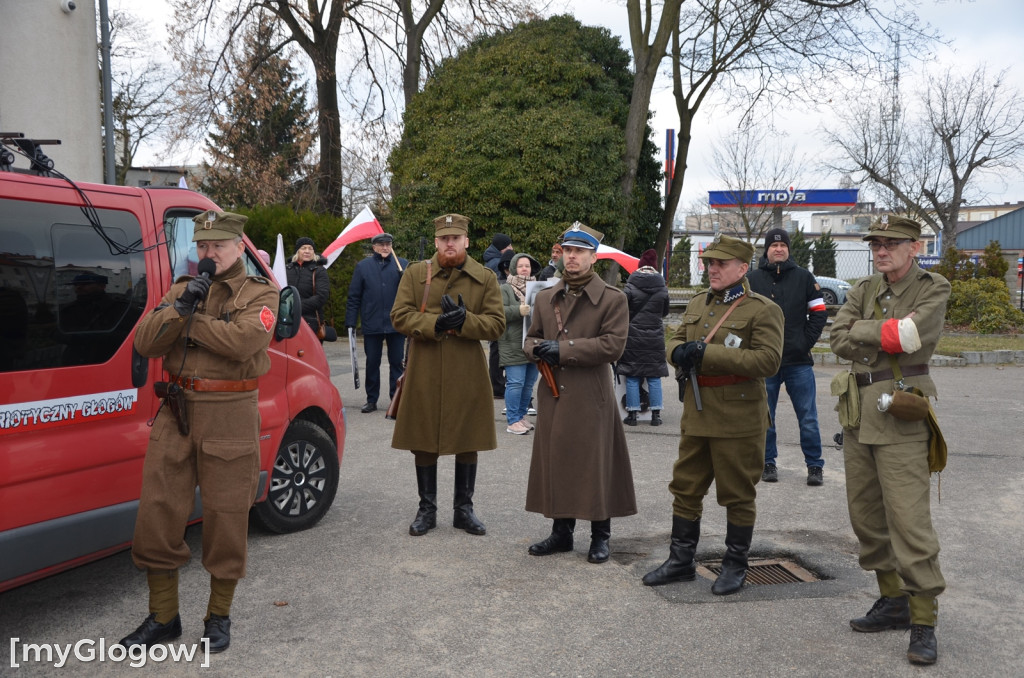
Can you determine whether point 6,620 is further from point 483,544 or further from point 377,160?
point 377,160

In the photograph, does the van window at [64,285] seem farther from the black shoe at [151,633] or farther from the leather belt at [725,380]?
the leather belt at [725,380]

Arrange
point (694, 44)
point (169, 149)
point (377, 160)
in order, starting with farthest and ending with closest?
1. point (377, 160)
2. point (169, 149)
3. point (694, 44)

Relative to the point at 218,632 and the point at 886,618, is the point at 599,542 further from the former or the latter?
the point at 218,632

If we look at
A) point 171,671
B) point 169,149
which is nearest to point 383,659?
point 171,671

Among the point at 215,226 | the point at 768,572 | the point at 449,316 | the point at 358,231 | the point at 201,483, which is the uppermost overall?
the point at 358,231

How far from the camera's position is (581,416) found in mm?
5203

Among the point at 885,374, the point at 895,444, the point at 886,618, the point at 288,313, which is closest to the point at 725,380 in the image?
the point at 885,374

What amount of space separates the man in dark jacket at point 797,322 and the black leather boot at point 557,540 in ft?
7.61

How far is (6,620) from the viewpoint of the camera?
14.2ft

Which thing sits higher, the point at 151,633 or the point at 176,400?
the point at 176,400

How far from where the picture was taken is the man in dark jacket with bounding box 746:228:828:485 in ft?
23.0

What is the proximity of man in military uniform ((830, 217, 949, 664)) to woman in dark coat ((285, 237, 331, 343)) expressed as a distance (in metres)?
7.16

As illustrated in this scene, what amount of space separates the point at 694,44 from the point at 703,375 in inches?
643

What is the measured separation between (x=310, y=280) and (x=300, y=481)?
5.25 metres
